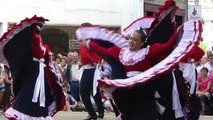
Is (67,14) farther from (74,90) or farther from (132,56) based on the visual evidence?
(132,56)

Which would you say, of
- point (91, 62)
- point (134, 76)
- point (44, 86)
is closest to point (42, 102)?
point (44, 86)

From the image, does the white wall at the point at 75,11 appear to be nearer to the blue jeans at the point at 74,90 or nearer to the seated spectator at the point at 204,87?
the blue jeans at the point at 74,90

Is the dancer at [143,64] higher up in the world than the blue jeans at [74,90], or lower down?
higher up

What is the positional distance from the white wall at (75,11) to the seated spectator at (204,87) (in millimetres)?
9800

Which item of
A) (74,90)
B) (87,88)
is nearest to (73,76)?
(74,90)

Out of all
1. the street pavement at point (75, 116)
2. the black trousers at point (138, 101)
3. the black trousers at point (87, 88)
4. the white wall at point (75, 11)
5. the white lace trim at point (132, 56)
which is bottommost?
the street pavement at point (75, 116)

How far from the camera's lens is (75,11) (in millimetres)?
22109

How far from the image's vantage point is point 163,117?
7.00m

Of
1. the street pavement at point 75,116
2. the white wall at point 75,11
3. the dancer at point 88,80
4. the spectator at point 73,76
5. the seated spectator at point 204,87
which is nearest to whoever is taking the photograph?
the dancer at point 88,80

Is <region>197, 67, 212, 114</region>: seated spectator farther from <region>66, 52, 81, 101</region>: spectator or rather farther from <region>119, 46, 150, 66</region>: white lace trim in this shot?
<region>119, 46, 150, 66</region>: white lace trim

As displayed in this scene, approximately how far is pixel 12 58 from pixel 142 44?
1808 mm

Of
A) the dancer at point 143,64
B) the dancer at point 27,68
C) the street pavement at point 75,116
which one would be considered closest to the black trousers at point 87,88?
the street pavement at point 75,116

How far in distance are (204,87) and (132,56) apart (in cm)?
672

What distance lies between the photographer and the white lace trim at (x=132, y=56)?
6.27 metres
